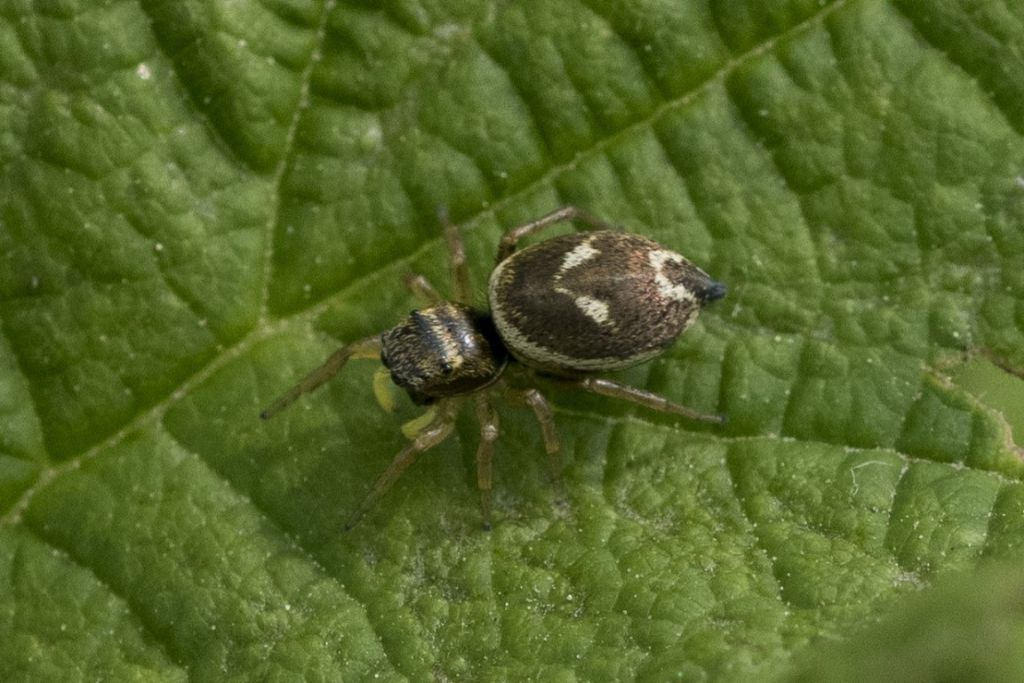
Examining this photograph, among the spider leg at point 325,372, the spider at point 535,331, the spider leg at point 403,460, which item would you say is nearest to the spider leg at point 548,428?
the spider at point 535,331

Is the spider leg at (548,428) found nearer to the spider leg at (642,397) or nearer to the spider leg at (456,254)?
the spider leg at (642,397)

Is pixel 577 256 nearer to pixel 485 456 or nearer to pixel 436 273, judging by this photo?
pixel 436 273

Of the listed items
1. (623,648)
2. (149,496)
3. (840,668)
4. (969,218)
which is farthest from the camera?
(149,496)

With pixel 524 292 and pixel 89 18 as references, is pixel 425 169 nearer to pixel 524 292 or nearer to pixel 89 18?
pixel 524 292

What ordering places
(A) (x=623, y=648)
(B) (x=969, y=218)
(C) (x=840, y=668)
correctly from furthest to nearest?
(B) (x=969, y=218), (A) (x=623, y=648), (C) (x=840, y=668)

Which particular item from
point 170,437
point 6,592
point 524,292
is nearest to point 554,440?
point 524,292

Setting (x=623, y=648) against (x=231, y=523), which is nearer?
(x=623, y=648)
